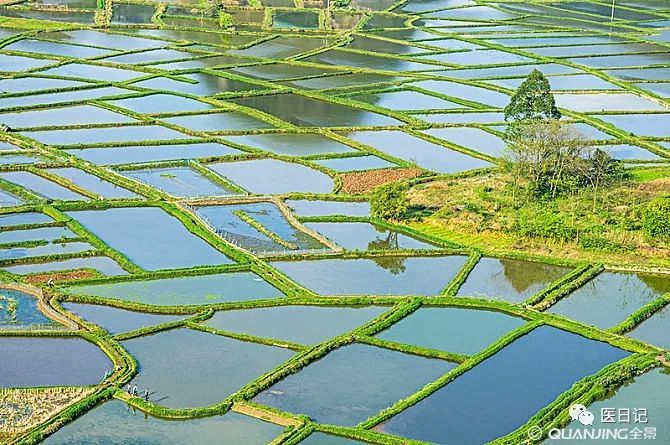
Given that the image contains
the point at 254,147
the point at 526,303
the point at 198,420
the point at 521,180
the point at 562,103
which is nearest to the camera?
the point at 198,420

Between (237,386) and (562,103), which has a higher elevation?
(562,103)

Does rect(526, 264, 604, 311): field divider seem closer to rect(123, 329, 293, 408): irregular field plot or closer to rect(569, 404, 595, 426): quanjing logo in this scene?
rect(569, 404, 595, 426): quanjing logo

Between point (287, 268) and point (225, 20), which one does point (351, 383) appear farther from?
point (225, 20)

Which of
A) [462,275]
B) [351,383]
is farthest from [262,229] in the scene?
[351,383]

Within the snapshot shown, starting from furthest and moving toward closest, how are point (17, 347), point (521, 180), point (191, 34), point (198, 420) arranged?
point (191, 34) < point (521, 180) < point (17, 347) < point (198, 420)

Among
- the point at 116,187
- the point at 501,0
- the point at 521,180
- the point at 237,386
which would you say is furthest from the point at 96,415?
the point at 501,0

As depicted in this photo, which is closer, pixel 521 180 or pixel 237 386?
pixel 237 386

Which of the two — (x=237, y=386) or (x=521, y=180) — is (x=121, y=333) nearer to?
(x=237, y=386)

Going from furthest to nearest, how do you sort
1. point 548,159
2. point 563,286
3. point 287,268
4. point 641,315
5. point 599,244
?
1. point 548,159
2. point 599,244
3. point 287,268
4. point 563,286
5. point 641,315
